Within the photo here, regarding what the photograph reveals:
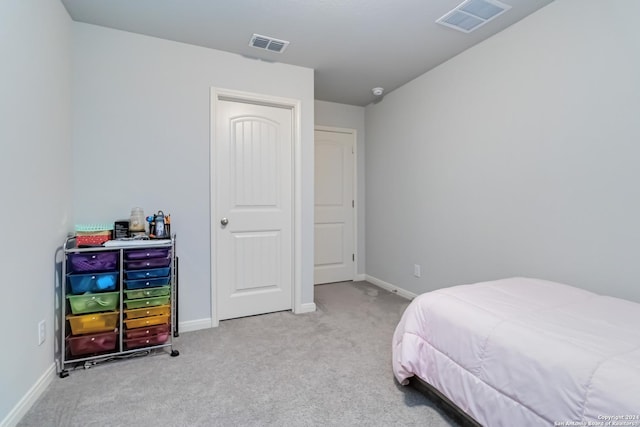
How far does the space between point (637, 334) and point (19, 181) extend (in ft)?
9.26

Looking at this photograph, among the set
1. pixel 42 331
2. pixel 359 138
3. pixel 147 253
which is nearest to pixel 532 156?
pixel 359 138

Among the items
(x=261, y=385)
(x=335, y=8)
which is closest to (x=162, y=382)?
(x=261, y=385)

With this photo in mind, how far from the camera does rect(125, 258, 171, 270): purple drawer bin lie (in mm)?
2067

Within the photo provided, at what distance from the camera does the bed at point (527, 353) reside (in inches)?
36.6

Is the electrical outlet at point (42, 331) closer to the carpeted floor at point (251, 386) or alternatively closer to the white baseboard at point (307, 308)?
the carpeted floor at point (251, 386)

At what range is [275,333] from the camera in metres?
2.50

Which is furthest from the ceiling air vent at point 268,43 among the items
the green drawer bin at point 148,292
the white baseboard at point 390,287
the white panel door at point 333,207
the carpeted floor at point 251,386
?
the white baseboard at point 390,287

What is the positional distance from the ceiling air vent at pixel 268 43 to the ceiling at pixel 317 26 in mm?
45

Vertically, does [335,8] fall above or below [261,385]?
above

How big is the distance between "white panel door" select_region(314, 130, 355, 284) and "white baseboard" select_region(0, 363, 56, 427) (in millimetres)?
2698

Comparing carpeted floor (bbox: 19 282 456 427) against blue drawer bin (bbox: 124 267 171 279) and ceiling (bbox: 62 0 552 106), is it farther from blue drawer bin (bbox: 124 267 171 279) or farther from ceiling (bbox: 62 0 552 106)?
ceiling (bbox: 62 0 552 106)

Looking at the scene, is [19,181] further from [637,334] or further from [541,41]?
[541,41]

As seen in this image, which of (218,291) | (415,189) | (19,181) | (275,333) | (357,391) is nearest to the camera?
(19,181)

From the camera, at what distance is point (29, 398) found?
1572mm
